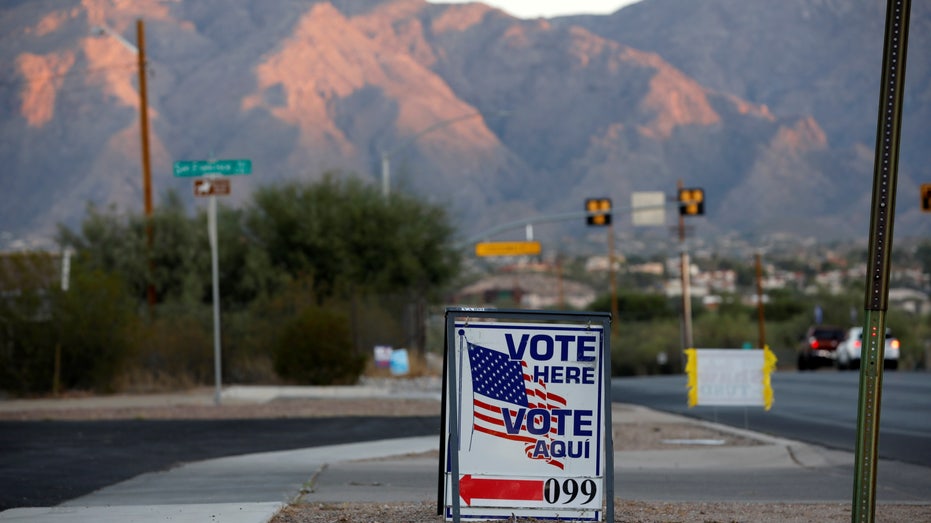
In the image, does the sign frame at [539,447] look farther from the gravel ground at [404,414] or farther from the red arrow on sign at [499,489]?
the gravel ground at [404,414]

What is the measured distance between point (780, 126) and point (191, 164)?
554 ft

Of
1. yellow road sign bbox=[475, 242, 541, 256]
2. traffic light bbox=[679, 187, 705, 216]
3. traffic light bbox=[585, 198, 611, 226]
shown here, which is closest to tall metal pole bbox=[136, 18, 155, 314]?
yellow road sign bbox=[475, 242, 541, 256]

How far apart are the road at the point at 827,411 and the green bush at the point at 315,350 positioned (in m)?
6.51

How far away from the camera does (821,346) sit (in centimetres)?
5247

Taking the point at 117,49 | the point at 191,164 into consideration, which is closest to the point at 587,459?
the point at 191,164

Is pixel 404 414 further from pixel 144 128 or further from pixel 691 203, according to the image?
pixel 691 203

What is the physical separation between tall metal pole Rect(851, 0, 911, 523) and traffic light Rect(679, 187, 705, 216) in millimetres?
34050

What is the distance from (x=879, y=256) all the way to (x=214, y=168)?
17.9 m

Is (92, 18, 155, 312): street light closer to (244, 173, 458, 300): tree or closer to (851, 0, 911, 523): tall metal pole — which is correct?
(244, 173, 458, 300): tree

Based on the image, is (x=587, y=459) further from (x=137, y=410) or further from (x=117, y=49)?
(x=117, y=49)

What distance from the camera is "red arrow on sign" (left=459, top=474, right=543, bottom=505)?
827 cm

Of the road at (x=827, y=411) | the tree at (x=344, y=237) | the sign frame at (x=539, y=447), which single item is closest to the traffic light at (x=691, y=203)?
the road at (x=827, y=411)

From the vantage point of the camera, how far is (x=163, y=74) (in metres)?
182

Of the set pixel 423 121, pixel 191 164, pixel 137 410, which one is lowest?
pixel 137 410
